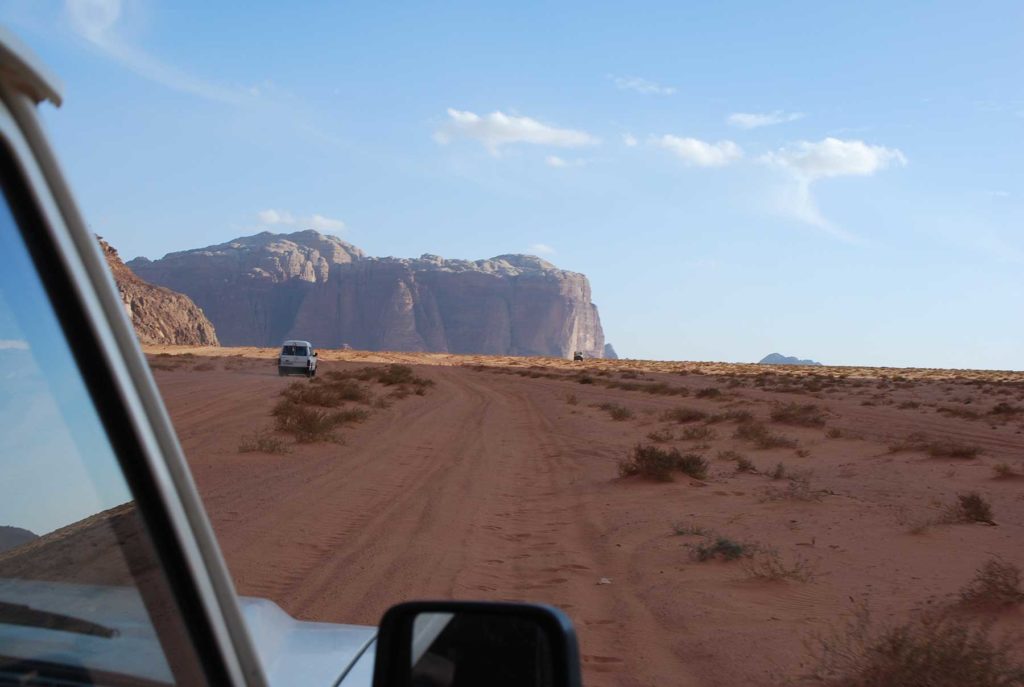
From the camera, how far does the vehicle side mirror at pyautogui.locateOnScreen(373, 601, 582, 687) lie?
1812 mm

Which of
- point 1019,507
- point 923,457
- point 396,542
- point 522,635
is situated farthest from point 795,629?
point 923,457

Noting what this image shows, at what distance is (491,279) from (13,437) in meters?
169

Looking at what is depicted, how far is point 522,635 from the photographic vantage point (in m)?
1.99

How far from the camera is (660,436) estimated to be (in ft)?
60.1

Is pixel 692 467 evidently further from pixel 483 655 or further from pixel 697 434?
pixel 483 655

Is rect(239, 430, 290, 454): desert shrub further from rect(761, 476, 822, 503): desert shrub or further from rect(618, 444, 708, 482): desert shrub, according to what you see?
rect(761, 476, 822, 503): desert shrub

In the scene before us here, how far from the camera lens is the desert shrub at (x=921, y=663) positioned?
16.1 ft

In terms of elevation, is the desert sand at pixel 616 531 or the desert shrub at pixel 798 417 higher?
the desert shrub at pixel 798 417

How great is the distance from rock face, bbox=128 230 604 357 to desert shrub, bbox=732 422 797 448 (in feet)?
454

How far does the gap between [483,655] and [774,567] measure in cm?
634

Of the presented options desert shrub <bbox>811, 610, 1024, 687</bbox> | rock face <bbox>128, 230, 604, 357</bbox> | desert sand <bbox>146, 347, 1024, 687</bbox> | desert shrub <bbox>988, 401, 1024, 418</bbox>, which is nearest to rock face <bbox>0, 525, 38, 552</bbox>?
desert sand <bbox>146, 347, 1024, 687</bbox>

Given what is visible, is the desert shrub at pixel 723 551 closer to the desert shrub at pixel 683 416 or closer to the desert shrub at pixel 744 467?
the desert shrub at pixel 744 467

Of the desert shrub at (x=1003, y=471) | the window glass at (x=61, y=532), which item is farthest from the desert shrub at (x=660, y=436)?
the window glass at (x=61, y=532)

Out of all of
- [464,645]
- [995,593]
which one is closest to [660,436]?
[995,593]
